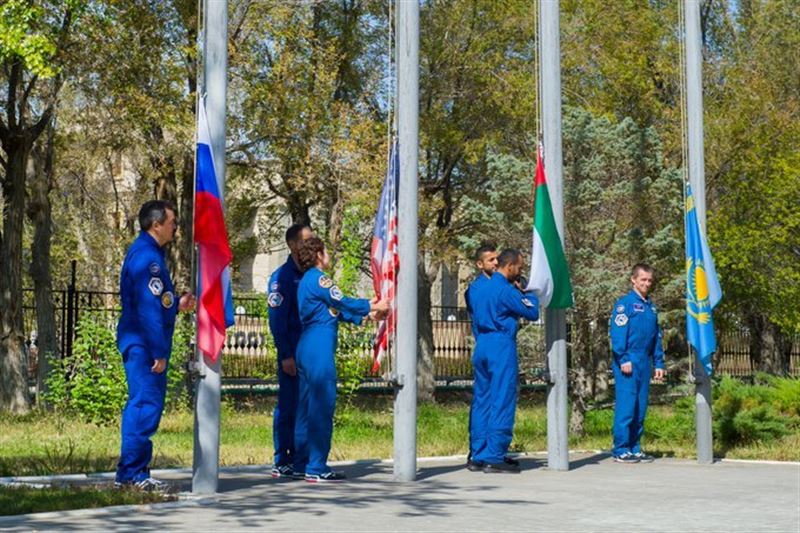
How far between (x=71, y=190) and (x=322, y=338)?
105ft

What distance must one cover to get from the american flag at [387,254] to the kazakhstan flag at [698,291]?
3892 millimetres

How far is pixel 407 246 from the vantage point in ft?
38.1

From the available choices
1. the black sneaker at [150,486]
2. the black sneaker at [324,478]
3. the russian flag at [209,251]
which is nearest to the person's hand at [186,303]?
the russian flag at [209,251]

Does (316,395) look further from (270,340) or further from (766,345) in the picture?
(766,345)

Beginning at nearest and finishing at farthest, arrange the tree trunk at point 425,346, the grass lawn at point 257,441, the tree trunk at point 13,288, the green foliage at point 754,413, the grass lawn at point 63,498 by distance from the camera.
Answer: the grass lawn at point 63,498, the grass lawn at point 257,441, the green foliage at point 754,413, the tree trunk at point 13,288, the tree trunk at point 425,346

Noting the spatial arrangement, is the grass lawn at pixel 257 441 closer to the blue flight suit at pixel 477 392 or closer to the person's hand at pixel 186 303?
the blue flight suit at pixel 477 392

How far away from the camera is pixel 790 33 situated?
37.5m

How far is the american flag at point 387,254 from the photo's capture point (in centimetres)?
1148

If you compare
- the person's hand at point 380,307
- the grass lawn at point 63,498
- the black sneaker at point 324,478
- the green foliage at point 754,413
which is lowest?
the black sneaker at point 324,478

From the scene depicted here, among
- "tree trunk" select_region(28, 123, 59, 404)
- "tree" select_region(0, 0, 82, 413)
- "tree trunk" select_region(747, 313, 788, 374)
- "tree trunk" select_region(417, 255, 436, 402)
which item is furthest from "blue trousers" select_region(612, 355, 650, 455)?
"tree trunk" select_region(747, 313, 788, 374)

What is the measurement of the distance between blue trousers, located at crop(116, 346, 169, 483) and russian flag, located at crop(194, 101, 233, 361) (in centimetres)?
42

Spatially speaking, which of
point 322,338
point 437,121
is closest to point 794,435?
point 322,338

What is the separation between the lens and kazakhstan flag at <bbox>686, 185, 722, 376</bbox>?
47.0ft

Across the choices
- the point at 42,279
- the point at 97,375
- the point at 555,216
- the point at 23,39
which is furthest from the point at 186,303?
the point at 42,279
